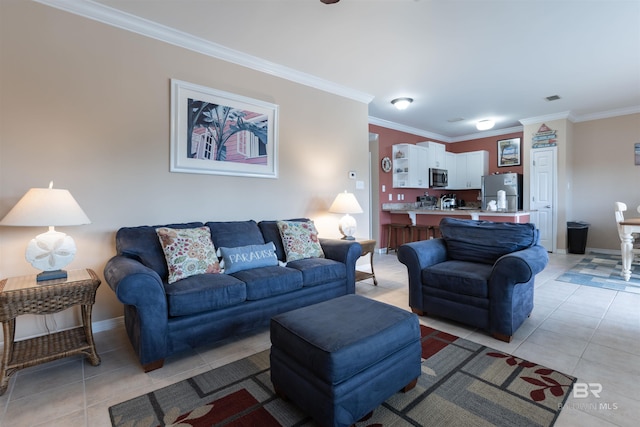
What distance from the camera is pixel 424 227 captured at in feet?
18.7

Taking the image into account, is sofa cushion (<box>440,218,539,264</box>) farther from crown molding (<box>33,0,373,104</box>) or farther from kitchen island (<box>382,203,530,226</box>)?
crown molding (<box>33,0,373,104</box>)

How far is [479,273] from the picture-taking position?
2486mm

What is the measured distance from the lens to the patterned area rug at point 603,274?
3.66 metres

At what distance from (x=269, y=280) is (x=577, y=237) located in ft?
20.0

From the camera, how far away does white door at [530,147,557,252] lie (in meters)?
5.89

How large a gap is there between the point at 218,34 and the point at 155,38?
0.57m

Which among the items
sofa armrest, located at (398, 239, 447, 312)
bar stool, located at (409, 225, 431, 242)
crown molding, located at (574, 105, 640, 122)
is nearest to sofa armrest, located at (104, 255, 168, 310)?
sofa armrest, located at (398, 239, 447, 312)

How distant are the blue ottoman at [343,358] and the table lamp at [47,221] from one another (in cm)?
155

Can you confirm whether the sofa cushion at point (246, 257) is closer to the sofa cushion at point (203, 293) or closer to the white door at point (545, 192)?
the sofa cushion at point (203, 293)

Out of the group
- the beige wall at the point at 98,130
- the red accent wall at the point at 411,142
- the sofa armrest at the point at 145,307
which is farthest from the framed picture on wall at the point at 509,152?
the sofa armrest at the point at 145,307

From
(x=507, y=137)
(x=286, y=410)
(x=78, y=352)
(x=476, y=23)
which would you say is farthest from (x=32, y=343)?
Answer: (x=507, y=137)

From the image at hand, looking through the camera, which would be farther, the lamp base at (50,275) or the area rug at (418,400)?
the lamp base at (50,275)

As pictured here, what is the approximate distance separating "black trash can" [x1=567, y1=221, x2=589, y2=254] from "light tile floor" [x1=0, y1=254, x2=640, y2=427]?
300 centimetres

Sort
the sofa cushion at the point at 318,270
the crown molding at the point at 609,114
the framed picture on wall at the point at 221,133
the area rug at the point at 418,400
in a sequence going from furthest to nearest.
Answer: the crown molding at the point at 609,114 < the framed picture on wall at the point at 221,133 < the sofa cushion at the point at 318,270 < the area rug at the point at 418,400
